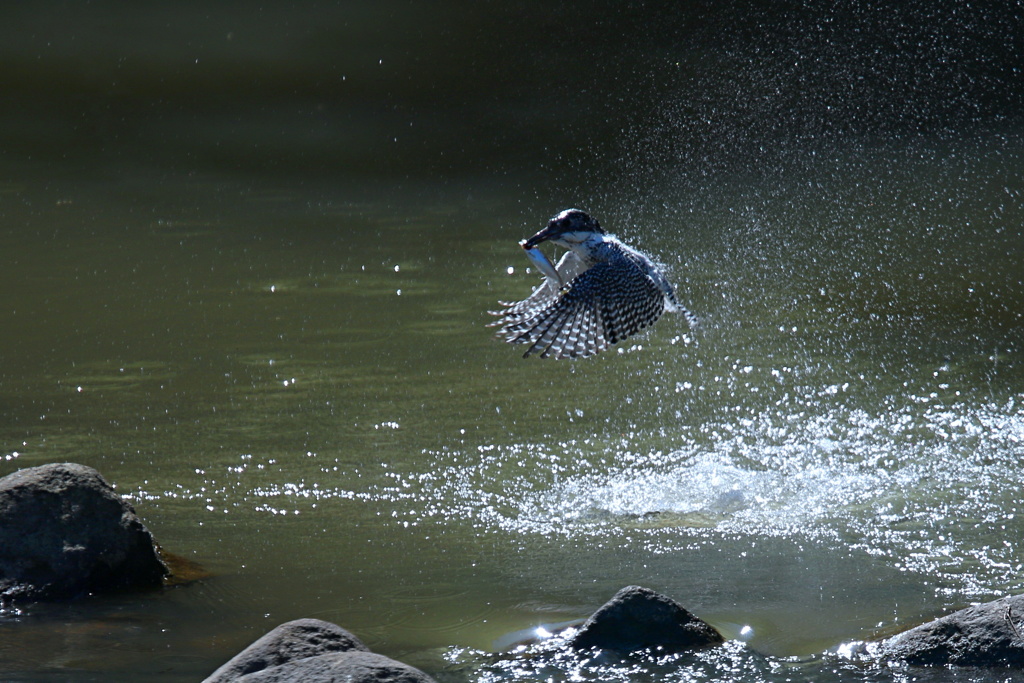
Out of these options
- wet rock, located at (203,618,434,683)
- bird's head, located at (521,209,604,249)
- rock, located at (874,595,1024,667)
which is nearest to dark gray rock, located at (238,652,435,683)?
wet rock, located at (203,618,434,683)

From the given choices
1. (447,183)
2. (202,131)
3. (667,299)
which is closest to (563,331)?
(667,299)

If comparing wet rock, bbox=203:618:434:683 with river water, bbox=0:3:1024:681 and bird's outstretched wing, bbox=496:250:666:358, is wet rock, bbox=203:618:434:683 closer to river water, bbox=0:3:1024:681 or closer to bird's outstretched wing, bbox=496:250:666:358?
river water, bbox=0:3:1024:681

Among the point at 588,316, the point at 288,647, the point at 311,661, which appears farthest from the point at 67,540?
the point at 588,316

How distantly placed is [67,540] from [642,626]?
84.7 inches

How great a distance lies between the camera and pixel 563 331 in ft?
17.7

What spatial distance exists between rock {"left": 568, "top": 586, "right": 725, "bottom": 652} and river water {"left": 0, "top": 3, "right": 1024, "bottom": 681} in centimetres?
13

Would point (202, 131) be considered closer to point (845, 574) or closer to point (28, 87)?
point (28, 87)

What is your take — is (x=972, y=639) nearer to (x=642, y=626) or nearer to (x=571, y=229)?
(x=642, y=626)

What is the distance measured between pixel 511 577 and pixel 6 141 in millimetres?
10202

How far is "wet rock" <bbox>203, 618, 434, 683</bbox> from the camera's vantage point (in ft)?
11.4

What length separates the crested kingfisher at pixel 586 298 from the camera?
5375 mm

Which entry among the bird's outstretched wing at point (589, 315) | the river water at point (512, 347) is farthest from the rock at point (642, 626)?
the bird's outstretched wing at point (589, 315)

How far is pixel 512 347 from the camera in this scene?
8055 mm

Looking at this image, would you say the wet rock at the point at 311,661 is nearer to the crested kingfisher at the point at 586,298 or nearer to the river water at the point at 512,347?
→ the river water at the point at 512,347
